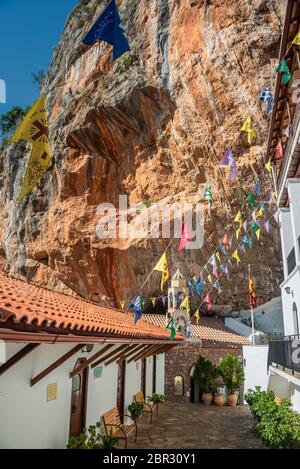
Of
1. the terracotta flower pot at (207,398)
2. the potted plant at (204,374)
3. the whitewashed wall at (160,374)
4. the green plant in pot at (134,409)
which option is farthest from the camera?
the potted plant at (204,374)

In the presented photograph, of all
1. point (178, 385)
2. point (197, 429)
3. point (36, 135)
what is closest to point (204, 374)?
point (178, 385)

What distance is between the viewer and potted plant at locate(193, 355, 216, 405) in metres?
20.4

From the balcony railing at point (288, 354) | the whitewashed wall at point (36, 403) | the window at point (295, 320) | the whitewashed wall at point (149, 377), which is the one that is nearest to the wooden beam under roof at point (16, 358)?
the whitewashed wall at point (36, 403)

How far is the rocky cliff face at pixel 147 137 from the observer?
16.5 meters

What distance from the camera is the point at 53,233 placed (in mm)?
22875

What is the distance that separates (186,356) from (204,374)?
4.89ft

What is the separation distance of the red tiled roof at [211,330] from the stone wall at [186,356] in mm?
462

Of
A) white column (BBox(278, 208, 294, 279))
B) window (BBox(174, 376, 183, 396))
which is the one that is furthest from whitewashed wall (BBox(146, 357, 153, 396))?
white column (BBox(278, 208, 294, 279))

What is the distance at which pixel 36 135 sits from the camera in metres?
7.89

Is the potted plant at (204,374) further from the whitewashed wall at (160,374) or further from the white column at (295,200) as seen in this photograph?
the white column at (295,200)

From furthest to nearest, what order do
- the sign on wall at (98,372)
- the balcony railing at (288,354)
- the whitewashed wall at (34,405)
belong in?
1. the balcony railing at (288,354)
2. the sign on wall at (98,372)
3. the whitewashed wall at (34,405)

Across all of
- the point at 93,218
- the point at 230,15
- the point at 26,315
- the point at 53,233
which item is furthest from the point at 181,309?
the point at 26,315

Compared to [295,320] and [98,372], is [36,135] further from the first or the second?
[295,320]

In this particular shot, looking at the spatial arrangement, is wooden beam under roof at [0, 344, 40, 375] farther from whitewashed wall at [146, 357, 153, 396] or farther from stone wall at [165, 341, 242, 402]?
stone wall at [165, 341, 242, 402]
